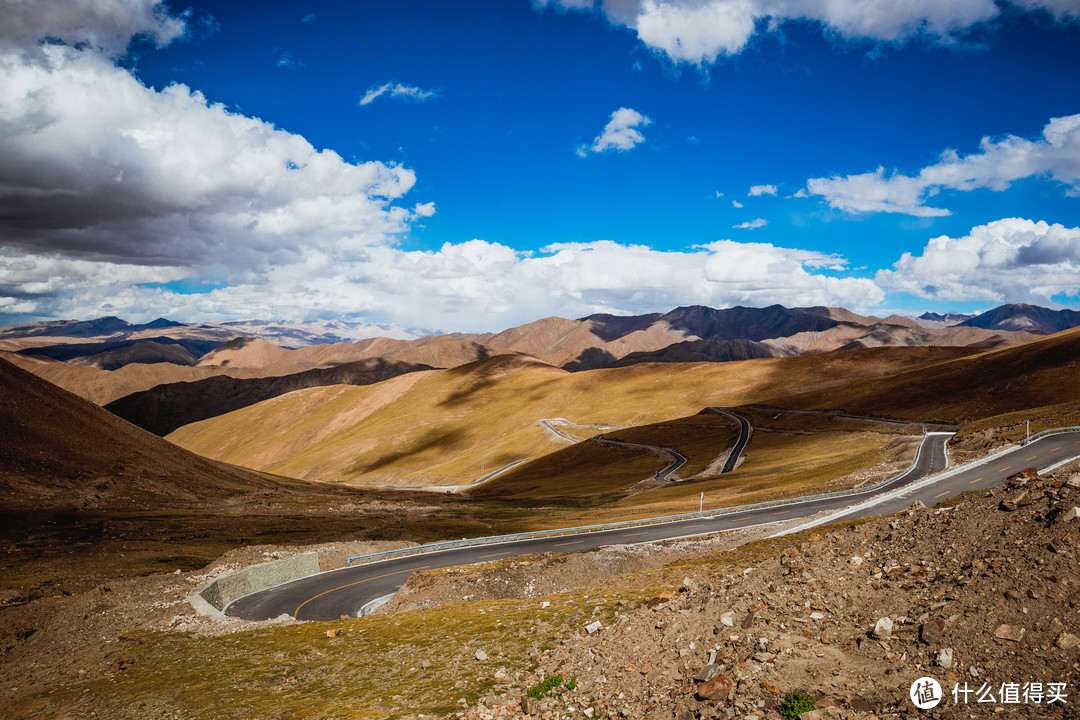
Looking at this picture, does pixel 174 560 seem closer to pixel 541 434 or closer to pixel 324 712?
pixel 324 712

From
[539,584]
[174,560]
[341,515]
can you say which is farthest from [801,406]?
[174,560]

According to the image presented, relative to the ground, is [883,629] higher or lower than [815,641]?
higher

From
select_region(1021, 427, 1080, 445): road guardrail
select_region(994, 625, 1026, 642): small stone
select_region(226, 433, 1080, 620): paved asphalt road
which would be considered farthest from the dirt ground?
select_region(1021, 427, 1080, 445): road guardrail

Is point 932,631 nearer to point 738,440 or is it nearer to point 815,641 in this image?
point 815,641

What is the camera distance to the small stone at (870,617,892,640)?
1160cm

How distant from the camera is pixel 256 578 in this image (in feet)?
121

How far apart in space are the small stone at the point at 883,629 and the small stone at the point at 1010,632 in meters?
1.84

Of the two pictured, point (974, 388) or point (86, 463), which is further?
point (974, 388)

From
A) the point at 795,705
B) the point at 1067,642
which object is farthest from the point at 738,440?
the point at 795,705

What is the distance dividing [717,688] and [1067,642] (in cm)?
613

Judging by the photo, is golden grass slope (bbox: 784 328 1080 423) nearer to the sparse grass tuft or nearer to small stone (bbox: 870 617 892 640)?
small stone (bbox: 870 617 892 640)

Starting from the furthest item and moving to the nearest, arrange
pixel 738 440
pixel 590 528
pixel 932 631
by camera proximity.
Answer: pixel 738 440, pixel 590 528, pixel 932 631

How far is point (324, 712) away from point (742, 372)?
19748 centimetres

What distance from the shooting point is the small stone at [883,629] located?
11.6 m
